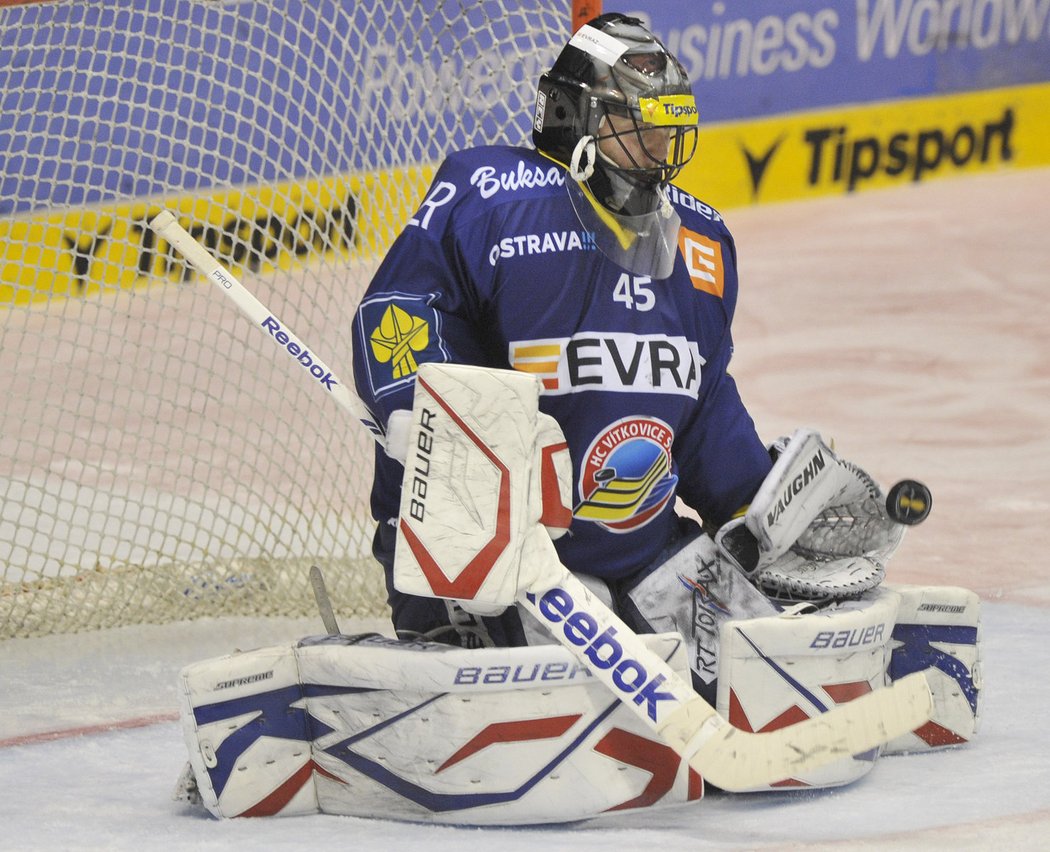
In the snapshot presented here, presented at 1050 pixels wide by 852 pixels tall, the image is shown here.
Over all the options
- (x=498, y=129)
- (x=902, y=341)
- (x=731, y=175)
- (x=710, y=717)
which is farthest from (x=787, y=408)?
(x=710, y=717)

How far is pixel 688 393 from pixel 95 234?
91.9 inches

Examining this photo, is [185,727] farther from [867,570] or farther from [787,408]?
[787,408]

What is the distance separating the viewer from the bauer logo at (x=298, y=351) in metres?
2.91

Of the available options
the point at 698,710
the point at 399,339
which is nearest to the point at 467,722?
the point at 698,710

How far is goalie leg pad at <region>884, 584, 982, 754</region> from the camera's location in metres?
3.00

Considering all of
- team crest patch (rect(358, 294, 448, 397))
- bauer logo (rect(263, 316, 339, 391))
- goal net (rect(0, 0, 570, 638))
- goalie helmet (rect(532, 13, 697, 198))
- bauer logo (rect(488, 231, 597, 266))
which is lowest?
goal net (rect(0, 0, 570, 638))

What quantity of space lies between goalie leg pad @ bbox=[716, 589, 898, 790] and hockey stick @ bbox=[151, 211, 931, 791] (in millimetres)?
86

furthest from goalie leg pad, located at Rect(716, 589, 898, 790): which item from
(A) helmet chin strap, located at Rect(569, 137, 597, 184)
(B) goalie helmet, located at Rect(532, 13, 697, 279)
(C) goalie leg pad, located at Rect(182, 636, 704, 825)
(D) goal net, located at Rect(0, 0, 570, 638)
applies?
(D) goal net, located at Rect(0, 0, 570, 638)

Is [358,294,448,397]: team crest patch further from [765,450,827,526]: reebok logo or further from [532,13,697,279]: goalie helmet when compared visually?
[765,450,827,526]: reebok logo

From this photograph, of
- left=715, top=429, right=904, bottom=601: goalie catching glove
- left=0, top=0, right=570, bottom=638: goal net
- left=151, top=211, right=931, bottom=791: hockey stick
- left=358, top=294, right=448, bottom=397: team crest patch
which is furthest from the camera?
left=0, top=0, right=570, bottom=638: goal net

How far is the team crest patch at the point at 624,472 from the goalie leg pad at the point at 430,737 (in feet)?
0.88

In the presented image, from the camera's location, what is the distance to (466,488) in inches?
101

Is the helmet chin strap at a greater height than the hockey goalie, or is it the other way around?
the helmet chin strap

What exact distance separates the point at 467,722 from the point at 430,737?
6cm
